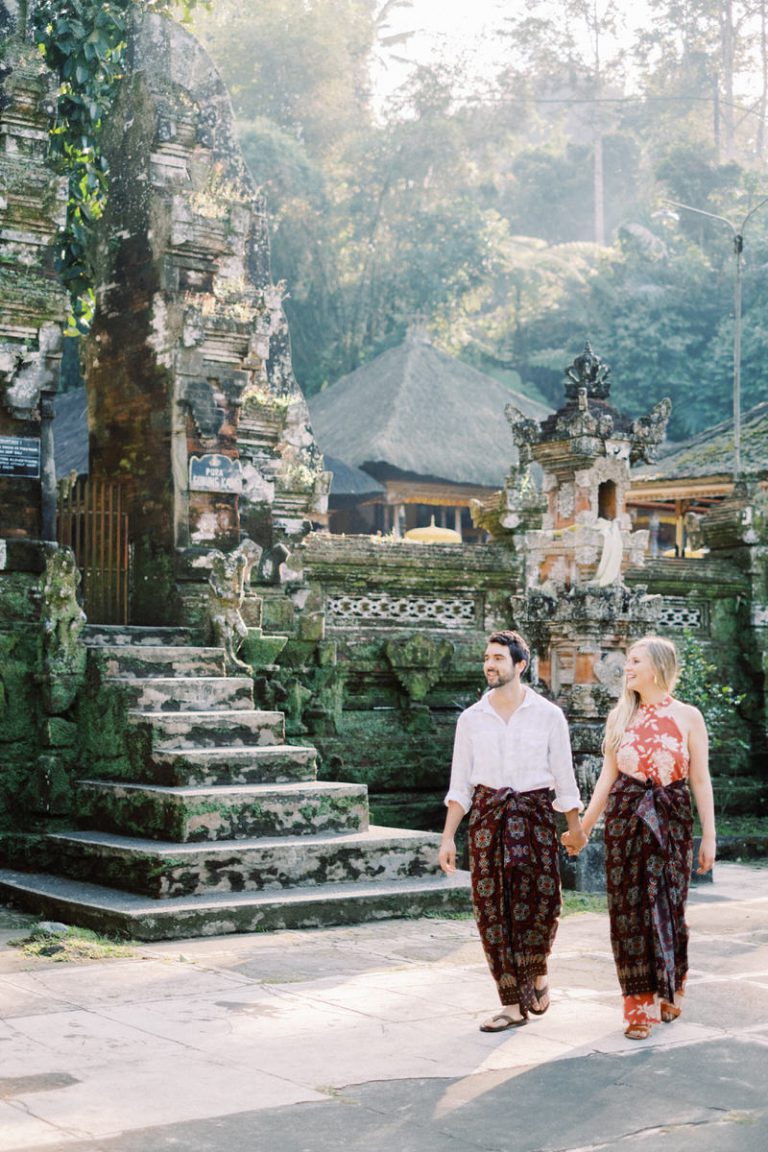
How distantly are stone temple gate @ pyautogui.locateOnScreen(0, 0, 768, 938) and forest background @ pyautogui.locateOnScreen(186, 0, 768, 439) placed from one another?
19.8m

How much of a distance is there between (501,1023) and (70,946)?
2.55 meters

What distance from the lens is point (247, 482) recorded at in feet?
42.1

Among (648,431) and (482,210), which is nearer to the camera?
(648,431)

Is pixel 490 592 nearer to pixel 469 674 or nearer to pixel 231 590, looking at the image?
pixel 469 674

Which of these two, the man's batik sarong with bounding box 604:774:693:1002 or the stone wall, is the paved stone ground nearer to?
the man's batik sarong with bounding box 604:774:693:1002

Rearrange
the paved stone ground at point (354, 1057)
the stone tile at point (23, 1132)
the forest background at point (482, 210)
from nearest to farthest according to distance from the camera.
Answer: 1. the stone tile at point (23, 1132)
2. the paved stone ground at point (354, 1057)
3. the forest background at point (482, 210)

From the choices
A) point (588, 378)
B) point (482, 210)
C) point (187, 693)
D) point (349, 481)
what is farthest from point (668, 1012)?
point (482, 210)

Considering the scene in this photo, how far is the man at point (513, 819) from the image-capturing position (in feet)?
19.8

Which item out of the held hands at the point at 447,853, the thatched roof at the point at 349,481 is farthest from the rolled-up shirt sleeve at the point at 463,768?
the thatched roof at the point at 349,481

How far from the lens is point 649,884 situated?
19.5 feet

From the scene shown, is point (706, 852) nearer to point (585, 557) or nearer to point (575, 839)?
point (575, 839)

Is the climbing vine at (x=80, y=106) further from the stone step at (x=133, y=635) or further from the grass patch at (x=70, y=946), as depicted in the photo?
the grass patch at (x=70, y=946)

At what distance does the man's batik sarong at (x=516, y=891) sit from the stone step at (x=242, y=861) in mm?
2620

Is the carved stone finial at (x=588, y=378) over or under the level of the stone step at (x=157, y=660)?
over
